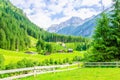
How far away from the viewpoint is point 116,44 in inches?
2202

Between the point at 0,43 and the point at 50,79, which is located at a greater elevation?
the point at 0,43

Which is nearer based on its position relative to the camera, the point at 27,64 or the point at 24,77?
the point at 24,77

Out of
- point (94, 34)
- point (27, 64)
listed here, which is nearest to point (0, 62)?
point (27, 64)

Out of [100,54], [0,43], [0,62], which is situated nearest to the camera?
[100,54]

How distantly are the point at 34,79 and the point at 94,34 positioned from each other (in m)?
32.7

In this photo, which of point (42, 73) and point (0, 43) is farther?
point (0, 43)

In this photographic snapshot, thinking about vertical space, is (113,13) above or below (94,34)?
above

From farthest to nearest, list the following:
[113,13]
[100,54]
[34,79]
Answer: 1. [113,13]
2. [100,54]
3. [34,79]

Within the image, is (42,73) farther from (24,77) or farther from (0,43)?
(0,43)

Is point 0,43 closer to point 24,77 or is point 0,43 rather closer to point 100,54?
point 100,54

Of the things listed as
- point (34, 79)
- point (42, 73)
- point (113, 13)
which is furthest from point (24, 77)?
point (113, 13)

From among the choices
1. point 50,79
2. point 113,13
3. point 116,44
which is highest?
point 113,13

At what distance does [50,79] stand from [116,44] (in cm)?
3176

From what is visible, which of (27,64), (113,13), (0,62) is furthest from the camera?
(27,64)
